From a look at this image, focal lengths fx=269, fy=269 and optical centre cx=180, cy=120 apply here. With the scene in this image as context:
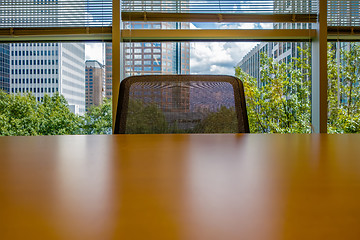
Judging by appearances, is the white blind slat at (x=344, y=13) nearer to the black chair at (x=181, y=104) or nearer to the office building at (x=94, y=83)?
the black chair at (x=181, y=104)

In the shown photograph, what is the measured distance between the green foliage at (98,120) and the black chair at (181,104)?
109cm

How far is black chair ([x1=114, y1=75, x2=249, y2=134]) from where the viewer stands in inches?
37.0

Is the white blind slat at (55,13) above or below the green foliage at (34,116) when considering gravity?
above

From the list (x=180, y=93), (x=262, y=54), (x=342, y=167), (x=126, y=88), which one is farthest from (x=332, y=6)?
(x=342, y=167)

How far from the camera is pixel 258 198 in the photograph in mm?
113

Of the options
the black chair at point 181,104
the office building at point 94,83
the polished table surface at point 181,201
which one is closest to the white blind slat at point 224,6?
the office building at point 94,83

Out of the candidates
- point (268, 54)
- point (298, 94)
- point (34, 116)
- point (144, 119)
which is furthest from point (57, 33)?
point (298, 94)

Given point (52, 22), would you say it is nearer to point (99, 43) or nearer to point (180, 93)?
point (99, 43)

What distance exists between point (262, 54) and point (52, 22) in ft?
5.10

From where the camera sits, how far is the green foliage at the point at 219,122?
0.92m

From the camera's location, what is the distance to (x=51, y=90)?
203cm

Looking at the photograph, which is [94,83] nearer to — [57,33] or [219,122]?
[57,33]

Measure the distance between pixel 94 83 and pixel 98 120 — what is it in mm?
276

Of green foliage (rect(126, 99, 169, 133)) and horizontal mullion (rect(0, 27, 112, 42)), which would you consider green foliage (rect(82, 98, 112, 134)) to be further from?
green foliage (rect(126, 99, 169, 133))
